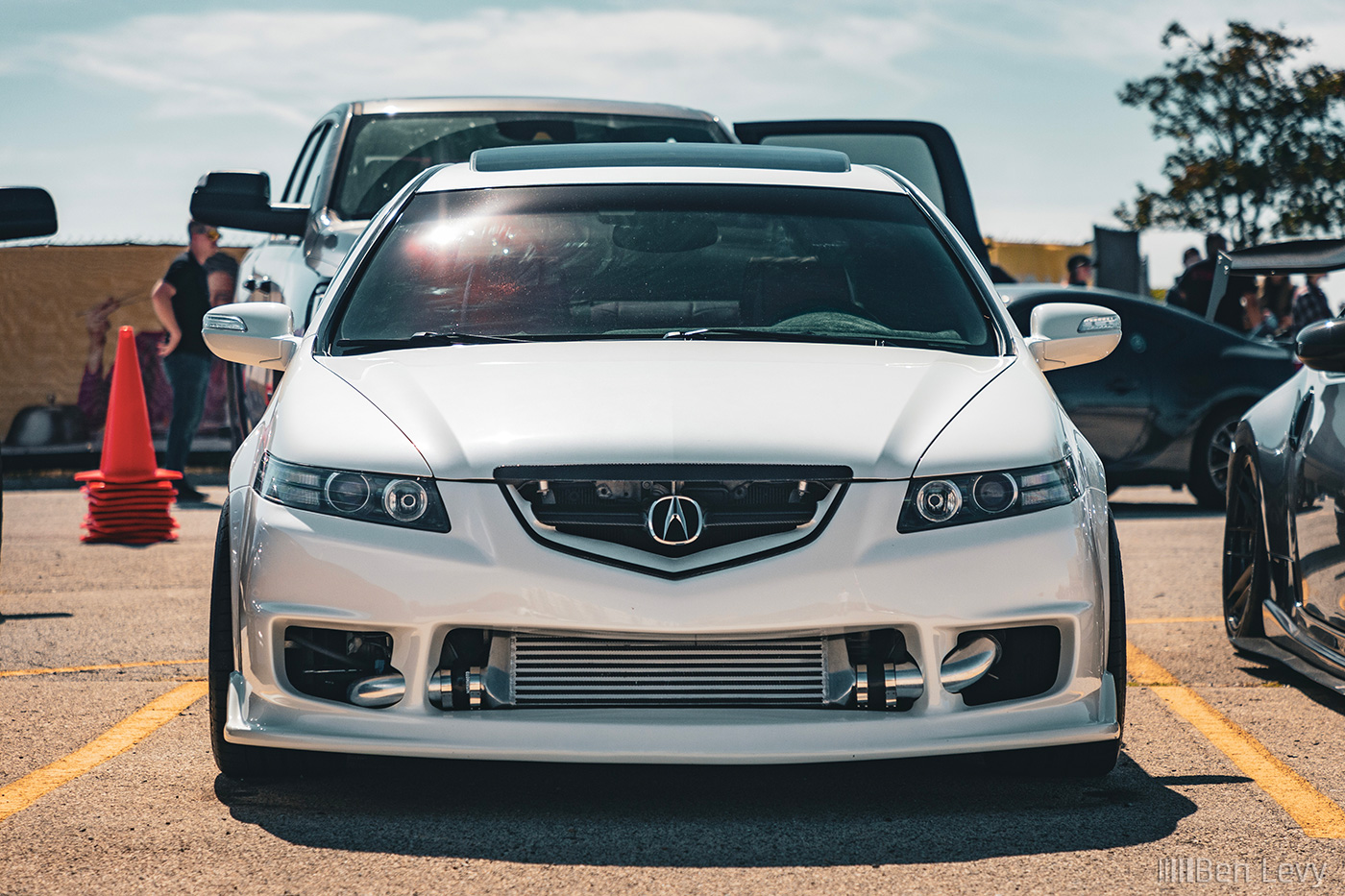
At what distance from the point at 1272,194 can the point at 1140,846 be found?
34731 mm

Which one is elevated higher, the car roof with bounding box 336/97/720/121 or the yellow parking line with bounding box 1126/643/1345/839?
the car roof with bounding box 336/97/720/121

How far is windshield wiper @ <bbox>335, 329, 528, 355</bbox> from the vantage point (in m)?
3.98

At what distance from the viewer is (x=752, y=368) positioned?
372cm

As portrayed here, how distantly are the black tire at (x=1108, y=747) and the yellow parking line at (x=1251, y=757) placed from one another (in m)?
0.39

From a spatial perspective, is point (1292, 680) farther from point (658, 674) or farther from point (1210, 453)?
point (1210, 453)

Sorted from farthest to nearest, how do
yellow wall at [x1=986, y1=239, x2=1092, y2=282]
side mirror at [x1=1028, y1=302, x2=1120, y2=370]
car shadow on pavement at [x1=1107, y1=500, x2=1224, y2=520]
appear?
yellow wall at [x1=986, y1=239, x2=1092, y2=282]
car shadow on pavement at [x1=1107, y1=500, x2=1224, y2=520]
side mirror at [x1=1028, y1=302, x2=1120, y2=370]

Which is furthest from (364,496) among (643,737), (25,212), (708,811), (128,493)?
(128,493)

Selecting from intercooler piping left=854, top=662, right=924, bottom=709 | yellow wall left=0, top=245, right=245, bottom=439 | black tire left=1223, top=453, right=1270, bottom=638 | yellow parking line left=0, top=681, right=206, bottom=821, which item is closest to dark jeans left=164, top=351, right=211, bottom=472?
yellow wall left=0, top=245, right=245, bottom=439

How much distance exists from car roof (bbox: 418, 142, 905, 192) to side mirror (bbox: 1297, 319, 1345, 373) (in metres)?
1.24

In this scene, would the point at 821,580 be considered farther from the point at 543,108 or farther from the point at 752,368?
the point at 543,108

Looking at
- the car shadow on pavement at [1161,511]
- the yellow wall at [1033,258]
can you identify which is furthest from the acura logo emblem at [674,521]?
the yellow wall at [1033,258]

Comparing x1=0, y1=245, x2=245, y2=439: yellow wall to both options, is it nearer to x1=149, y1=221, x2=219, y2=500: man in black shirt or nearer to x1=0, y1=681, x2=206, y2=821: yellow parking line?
x1=149, y1=221, x2=219, y2=500: man in black shirt

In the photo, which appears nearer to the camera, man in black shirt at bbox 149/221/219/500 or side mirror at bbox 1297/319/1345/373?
side mirror at bbox 1297/319/1345/373

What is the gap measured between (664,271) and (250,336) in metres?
1.12
